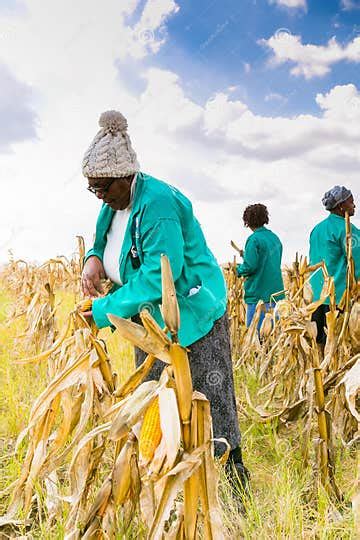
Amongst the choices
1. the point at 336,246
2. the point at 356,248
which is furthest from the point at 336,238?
the point at 356,248

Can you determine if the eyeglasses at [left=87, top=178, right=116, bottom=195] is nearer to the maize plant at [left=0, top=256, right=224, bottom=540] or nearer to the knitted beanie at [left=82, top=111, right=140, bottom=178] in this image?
the knitted beanie at [left=82, top=111, right=140, bottom=178]

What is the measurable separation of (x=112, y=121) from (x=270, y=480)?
152 centimetres

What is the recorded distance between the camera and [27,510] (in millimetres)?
1603

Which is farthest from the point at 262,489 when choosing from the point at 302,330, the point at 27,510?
the point at 27,510

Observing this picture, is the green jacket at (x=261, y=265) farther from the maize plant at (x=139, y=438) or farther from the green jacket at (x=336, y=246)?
the maize plant at (x=139, y=438)

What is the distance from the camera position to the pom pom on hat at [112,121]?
5.54 feet

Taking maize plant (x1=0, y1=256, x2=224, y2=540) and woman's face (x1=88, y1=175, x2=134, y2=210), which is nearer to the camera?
maize plant (x1=0, y1=256, x2=224, y2=540)

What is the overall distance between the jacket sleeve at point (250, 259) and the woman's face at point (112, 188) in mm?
2392

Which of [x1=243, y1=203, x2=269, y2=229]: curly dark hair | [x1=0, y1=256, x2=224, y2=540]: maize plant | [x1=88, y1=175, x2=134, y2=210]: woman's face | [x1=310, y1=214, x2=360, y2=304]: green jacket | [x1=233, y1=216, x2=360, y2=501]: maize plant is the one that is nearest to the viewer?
[x1=0, y1=256, x2=224, y2=540]: maize plant

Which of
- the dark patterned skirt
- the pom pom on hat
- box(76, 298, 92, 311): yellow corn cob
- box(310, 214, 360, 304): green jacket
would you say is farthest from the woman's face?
box(310, 214, 360, 304): green jacket

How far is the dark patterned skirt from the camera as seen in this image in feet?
6.06

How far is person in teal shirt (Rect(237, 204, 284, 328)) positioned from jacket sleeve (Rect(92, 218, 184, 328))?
245 centimetres

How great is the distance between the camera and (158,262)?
158cm

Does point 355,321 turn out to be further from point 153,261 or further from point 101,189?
point 101,189
